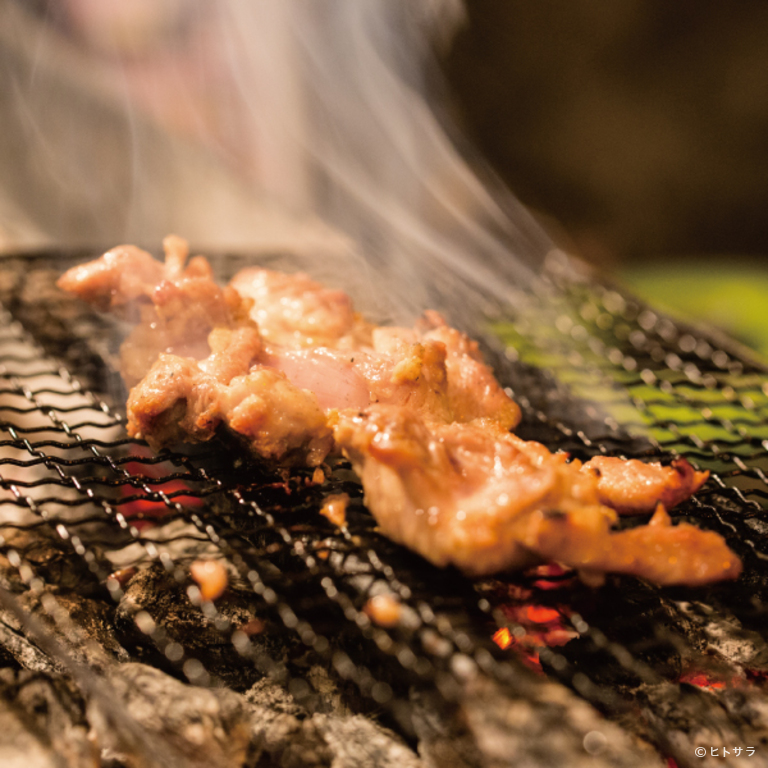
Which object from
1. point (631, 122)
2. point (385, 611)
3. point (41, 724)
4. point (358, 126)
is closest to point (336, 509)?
point (385, 611)

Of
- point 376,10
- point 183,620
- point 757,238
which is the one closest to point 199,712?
point 183,620

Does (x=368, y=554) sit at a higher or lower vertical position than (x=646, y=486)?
lower

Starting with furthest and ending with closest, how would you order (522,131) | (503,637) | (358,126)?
1. (522,131)
2. (358,126)
3. (503,637)

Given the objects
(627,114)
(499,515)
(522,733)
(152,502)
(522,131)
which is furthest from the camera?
(522,131)

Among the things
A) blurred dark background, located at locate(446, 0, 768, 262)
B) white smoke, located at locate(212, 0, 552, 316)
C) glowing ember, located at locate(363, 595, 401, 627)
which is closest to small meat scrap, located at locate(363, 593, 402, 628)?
glowing ember, located at locate(363, 595, 401, 627)

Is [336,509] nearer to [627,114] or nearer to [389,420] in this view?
[389,420]
